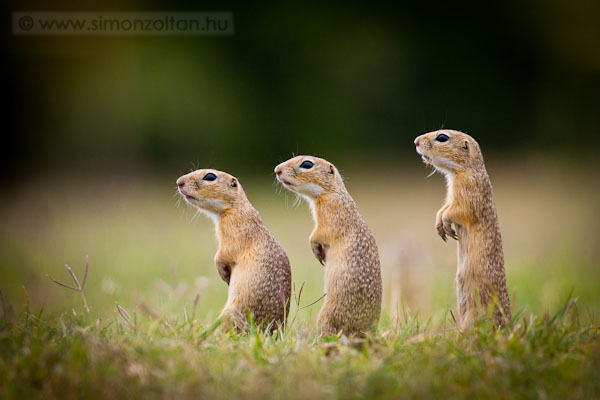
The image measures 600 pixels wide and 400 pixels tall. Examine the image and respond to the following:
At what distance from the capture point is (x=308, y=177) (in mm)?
4410

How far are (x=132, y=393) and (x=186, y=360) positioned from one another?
0.35 metres

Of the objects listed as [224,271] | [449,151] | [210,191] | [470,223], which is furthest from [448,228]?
[210,191]

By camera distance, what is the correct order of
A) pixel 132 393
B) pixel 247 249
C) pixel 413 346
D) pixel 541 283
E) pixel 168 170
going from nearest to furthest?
pixel 132 393, pixel 413 346, pixel 247 249, pixel 541 283, pixel 168 170

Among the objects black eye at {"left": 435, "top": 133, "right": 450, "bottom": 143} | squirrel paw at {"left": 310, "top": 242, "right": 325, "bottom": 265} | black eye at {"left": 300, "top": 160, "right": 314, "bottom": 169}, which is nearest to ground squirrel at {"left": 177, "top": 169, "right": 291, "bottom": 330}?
squirrel paw at {"left": 310, "top": 242, "right": 325, "bottom": 265}

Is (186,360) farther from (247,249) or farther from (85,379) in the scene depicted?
(247,249)

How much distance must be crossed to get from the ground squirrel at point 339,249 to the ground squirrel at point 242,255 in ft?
0.99

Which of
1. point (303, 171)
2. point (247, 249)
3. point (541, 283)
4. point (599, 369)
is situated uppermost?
point (303, 171)

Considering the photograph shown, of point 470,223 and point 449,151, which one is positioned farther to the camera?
point 449,151

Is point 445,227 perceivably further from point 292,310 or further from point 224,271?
point 292,310

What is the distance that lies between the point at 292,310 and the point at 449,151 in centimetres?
344

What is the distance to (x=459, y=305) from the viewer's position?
156 inches

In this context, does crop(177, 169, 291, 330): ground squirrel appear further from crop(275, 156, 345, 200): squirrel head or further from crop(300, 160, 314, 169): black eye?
crop(300, 160, 314, 169): black eye

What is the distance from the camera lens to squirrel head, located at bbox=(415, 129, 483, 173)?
410cm

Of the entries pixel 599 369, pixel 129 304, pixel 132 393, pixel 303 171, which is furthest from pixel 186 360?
→ pixel 129 304
